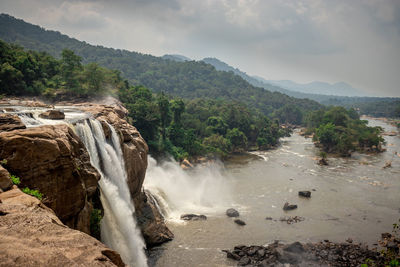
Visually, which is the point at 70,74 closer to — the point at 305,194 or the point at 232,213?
the point at 232,213

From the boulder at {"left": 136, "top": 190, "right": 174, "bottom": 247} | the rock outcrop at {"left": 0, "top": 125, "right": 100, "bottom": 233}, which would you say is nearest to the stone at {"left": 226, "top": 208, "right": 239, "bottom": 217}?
the boulder at {"left": 136, "top": 190, "right": 174, "bottom": 247}

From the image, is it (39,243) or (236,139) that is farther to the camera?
(236,139)

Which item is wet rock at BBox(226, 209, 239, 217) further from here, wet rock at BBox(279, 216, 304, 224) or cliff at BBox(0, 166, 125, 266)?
cliff at BBox(0, 166, 125, 266)

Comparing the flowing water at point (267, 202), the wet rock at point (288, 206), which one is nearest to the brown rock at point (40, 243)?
the flowing water at point (267, 202)

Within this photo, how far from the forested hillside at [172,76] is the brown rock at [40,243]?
451ft

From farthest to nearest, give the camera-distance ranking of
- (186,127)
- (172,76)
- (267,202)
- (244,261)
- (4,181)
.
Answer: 1. (172,76)
2. (186,127)
3. (267,202)
4. (244,261)
5. (4,181)

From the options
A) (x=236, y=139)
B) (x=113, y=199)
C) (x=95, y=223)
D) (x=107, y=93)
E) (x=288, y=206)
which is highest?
(x=107, y=93)

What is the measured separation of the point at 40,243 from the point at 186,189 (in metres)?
25.5

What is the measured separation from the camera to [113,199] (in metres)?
14.7

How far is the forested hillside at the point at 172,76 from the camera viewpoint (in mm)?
152000

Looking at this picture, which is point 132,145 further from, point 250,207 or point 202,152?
point 202,152

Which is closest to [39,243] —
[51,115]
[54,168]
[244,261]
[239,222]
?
[54,168]

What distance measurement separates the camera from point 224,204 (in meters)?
27.7

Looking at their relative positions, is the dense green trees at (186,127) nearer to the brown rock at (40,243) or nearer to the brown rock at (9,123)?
the brown rock at (9,123)
